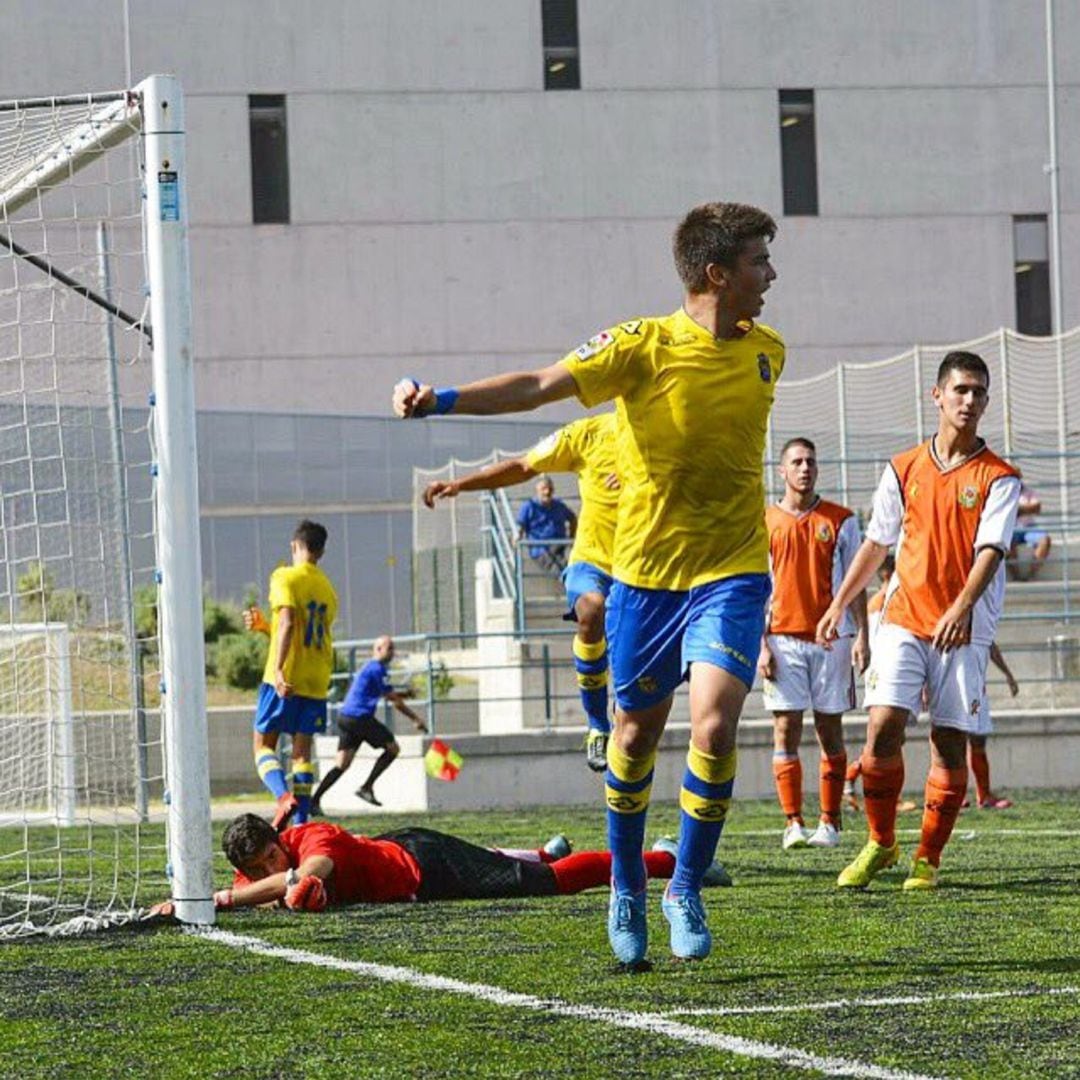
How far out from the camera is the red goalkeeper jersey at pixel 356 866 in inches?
350

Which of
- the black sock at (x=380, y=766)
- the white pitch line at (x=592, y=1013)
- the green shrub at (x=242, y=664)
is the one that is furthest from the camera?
the green shrub at (x=242, y=664)

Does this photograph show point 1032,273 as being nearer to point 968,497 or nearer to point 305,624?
point 305,624

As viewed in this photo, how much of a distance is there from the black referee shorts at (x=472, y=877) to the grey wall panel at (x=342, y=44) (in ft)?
98.7

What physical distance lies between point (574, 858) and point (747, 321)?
311 centimetres

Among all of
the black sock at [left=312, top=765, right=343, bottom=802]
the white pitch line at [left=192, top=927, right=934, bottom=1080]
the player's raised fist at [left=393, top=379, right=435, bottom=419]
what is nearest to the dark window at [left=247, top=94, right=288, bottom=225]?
the black sock at [left=312, top=765, right=343, bottom=802]

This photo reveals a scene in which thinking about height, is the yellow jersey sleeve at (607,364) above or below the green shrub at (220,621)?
above

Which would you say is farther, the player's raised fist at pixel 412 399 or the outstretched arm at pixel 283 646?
the outstretched arm at pixel 283 646

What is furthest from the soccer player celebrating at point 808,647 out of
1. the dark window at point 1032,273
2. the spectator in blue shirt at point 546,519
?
the dark window at point 1032,273

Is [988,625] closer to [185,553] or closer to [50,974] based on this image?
[185,553]

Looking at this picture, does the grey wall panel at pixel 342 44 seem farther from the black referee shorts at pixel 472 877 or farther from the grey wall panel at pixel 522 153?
the black referee shorts at pixel 472 877

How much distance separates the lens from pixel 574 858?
924cm

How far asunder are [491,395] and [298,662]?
829cm

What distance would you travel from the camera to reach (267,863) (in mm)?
8781

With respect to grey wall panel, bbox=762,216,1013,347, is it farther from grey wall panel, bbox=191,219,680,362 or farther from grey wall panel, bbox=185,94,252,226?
grey wall panel, bbox=185,94,252,226
